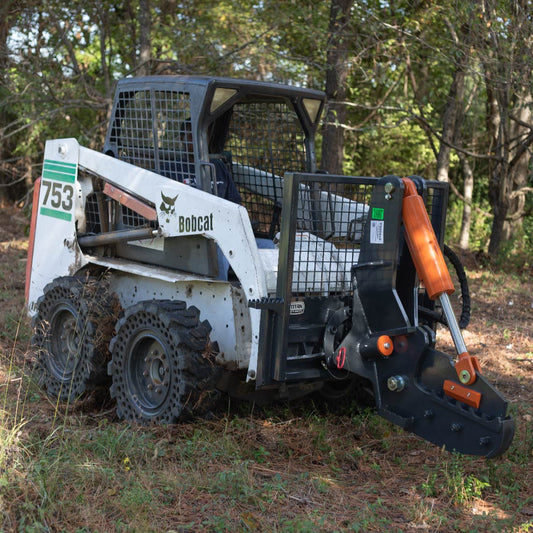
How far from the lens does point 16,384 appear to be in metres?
5.96

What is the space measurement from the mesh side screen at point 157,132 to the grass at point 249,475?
1.79 metres

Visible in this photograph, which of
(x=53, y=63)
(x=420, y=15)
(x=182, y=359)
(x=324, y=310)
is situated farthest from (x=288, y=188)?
(x=53, y=63)

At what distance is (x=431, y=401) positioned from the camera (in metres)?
4.27

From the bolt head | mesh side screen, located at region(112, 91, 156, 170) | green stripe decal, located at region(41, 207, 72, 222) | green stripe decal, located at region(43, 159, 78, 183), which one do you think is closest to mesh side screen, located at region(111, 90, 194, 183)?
mesh side screen, located at region(112, 91, 156, 170)

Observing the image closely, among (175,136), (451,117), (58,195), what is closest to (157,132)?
(175,136)

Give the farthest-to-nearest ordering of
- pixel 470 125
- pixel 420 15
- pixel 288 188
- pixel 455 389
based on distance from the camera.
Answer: pixel 470 125, pixel 420 15, pixel 288 188, pixel 455 389

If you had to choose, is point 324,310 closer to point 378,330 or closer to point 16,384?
point 378,330

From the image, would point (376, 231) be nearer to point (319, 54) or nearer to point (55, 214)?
point (55, 214)

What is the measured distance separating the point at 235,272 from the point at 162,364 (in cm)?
87

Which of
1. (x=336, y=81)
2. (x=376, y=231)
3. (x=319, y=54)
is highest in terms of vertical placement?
(x=319, y=54)

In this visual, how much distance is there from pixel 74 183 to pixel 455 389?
3.35 metres

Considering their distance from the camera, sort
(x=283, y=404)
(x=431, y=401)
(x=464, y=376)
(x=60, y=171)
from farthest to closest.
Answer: (x=60, y=171)
(x=283, y=404)
(x=431, y=401)
(x=464, y=376)

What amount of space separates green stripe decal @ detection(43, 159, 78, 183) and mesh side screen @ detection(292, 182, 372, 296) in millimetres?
1938

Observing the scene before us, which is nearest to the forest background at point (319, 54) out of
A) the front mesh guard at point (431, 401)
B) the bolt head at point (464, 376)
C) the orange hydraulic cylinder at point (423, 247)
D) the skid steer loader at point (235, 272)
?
the skid steer loader at point (235, 272)
